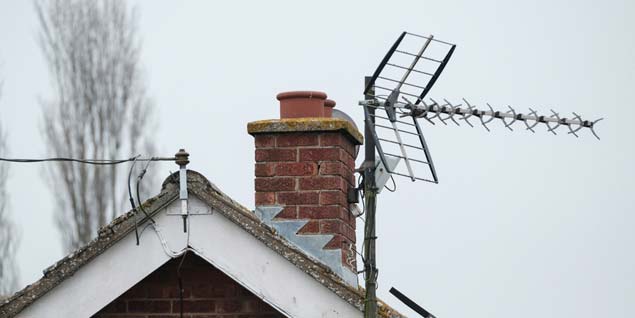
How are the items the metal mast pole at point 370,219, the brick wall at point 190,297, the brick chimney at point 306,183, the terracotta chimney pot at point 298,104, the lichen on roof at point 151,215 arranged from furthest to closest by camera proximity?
1. the terracotta chimney pot at point 298,104
2. the brick chimney at point 306,183
3. the brick wall at point 190,297
4. the lichen on roof at point 151,215
5. the metal mast pole at point 370,219

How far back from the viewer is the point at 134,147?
2484 centimetres

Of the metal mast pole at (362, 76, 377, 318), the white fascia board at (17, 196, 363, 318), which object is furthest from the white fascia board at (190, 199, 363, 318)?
the metal mast pole at (362, 76, 377, 318)

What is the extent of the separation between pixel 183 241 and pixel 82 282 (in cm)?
59

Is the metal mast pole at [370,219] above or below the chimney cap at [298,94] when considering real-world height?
below

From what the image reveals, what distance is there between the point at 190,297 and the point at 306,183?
955 millimetres

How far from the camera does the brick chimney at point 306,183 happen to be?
30.7 feet

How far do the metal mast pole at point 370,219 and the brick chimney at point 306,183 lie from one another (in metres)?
0.33

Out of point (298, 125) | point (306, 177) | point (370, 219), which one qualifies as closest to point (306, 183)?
point (306, 177)

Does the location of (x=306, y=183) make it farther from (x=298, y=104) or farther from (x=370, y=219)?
A: (x=370, y=219)

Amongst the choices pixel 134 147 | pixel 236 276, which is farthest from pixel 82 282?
pixel 134 147

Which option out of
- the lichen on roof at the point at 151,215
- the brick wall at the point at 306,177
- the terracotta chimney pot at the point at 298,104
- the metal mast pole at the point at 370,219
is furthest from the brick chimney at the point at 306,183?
the lichen on roof at the point at 151,215

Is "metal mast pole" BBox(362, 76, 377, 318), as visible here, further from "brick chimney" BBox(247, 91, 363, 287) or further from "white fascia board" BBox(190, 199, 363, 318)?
"brick chimney" BBox(247, 91, 363, 287)

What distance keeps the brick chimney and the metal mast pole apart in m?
0.33

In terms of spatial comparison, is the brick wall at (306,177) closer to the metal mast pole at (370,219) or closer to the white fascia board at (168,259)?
the metal mast pole at (370,219)
